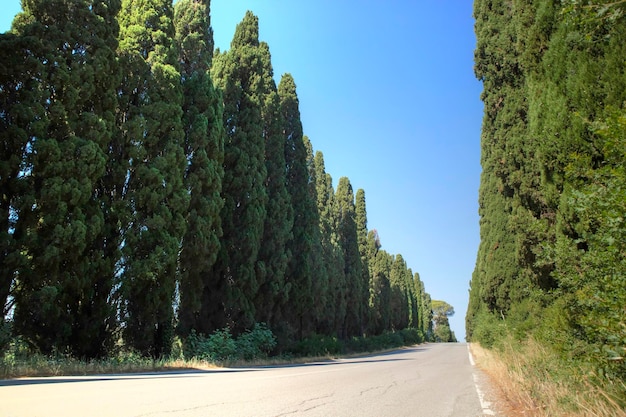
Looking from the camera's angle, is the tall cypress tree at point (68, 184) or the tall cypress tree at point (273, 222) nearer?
the tall cypress tree at point (68, 184)

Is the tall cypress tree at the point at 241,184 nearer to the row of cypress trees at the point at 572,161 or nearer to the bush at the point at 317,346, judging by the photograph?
the bush at the point at 317,346

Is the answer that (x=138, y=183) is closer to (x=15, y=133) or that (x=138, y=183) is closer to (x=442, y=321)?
(x=15, y=133)

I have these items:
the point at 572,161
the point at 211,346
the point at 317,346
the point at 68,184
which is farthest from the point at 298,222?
the point at 572,161

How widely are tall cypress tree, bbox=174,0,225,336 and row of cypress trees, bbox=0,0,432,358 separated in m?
0.06

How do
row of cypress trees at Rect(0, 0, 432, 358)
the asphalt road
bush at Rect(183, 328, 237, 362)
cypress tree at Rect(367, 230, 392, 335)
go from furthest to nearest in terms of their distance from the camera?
cypress tree at Rect(367, 230, 392, 335) < bush at Rect(183, 328, 237, 362) < row of cypress trees at Rect(0, 0, 432, 358) < the asphalt road

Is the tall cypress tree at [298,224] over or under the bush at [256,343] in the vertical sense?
over

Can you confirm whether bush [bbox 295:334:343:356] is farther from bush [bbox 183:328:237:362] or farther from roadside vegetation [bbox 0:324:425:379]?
bush [bbox 183:328:237:362]

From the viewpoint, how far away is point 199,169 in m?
16.2

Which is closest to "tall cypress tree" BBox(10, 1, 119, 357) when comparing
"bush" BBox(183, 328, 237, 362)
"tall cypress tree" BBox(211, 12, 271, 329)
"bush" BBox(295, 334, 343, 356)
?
"bush" BBox(183, 328, 237, 362)

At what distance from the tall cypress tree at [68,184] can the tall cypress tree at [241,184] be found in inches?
256

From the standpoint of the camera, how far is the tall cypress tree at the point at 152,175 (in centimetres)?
1327

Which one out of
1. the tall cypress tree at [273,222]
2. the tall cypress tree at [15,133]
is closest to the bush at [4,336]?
the tall cypress tree at [15,133]

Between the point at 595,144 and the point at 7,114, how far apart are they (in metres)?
13.1

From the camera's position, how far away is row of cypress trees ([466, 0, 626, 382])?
344 centimetres
